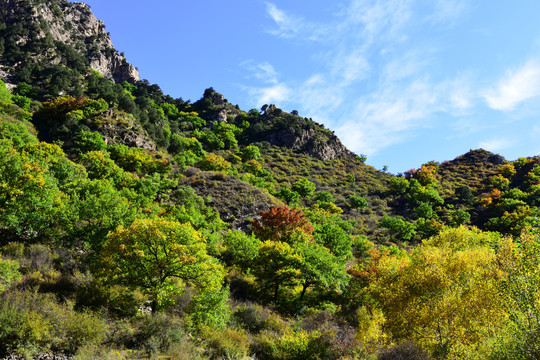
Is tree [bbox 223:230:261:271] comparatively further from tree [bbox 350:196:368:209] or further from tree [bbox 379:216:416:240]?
tree [bbox 350:196:368:209]

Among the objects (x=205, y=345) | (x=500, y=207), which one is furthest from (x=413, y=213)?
(x=205, y=345)

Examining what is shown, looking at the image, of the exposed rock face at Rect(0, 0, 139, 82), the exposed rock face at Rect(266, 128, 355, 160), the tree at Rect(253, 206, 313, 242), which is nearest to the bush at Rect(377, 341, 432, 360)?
the tree at Rect(253, 206, 313, 242)

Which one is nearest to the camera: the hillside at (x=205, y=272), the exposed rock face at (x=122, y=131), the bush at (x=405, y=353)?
the hillside at (x=205, y=272)

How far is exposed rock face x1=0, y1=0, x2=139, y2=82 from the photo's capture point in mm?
85000

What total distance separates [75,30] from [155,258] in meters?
128

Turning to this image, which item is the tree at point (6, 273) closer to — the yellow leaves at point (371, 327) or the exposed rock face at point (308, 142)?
the yellow leaves at point (371, 327)

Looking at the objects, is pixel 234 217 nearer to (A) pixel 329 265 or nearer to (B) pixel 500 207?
(A) pixel 329 265

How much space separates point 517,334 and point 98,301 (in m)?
20.9

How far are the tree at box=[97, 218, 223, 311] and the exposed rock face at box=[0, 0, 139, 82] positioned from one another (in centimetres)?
9419

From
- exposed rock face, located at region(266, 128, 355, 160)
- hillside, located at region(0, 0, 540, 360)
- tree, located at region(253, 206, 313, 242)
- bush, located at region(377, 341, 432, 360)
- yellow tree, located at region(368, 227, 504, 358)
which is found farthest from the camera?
exposed rock face, located at region(266, 128, 355, 160)

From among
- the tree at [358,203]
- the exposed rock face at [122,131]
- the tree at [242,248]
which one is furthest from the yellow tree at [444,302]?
the exposed rock face at [122,131]

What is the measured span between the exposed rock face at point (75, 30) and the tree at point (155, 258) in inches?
3708

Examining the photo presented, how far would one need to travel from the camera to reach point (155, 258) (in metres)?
14.6

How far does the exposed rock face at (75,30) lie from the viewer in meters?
85.0
